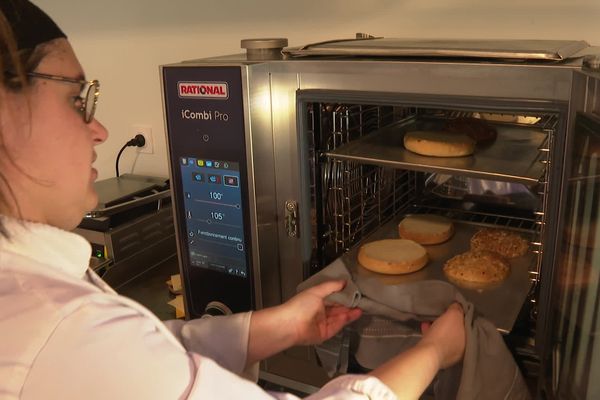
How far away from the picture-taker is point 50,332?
0.50m

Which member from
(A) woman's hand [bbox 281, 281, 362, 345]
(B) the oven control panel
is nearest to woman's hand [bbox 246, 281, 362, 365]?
(A) woman's hand [bbox 281, 281, 362, 345]

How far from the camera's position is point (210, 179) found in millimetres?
957

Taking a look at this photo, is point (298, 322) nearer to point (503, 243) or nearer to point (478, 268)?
point (478, 268)

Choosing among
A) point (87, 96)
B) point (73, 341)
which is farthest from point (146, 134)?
point (73, 341)

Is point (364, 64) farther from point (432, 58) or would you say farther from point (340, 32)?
point (340, 32)

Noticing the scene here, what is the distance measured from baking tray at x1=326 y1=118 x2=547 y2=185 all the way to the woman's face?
0.46 meters

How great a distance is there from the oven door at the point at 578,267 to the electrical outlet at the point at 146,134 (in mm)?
1257

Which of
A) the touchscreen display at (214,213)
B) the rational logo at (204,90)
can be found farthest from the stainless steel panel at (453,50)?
the touchscreen display at (214,213)

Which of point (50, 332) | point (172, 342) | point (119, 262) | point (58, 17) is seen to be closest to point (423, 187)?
point (119, 262)

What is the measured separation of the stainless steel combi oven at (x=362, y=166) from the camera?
0.70 m

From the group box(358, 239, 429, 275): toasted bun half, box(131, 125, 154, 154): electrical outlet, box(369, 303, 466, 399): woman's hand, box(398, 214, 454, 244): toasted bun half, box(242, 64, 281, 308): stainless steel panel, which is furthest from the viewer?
box(131, 125, 154, 154): electrical outlet

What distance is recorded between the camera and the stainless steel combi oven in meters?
0.70

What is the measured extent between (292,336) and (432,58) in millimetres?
478

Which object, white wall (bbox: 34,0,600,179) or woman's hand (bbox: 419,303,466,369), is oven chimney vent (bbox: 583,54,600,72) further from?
white wall (bbox: 34,0,600,179)
